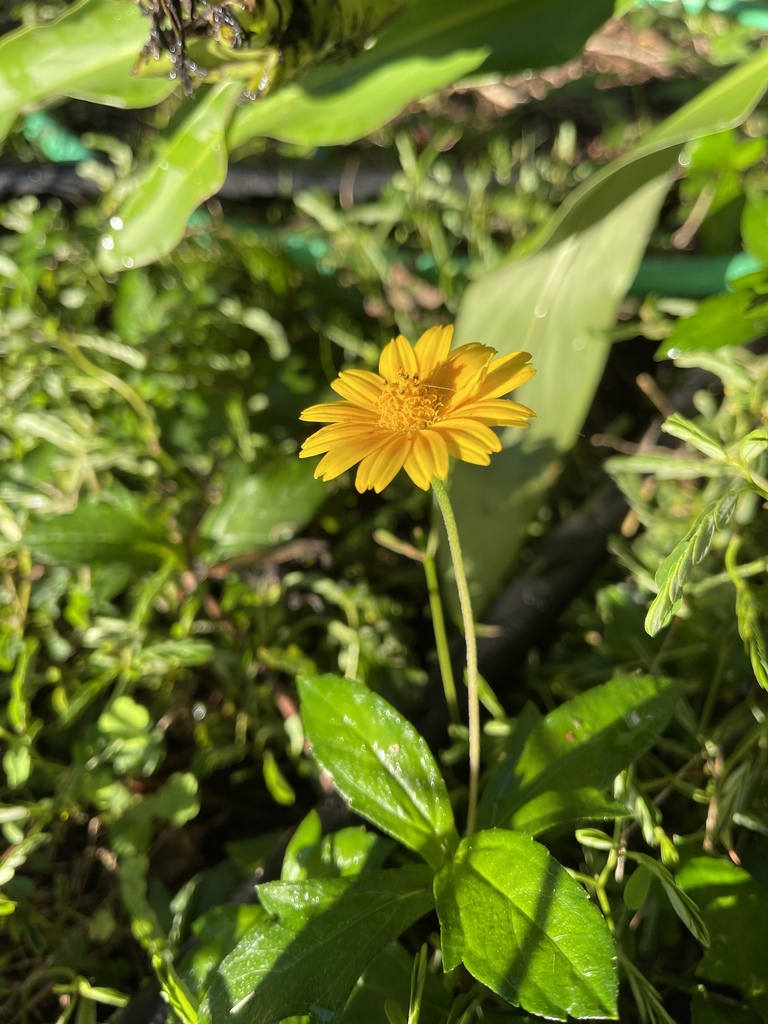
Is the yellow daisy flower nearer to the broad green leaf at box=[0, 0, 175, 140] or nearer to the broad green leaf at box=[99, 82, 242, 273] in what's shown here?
the broad green leaf at box=[99, 82, 242, 273]

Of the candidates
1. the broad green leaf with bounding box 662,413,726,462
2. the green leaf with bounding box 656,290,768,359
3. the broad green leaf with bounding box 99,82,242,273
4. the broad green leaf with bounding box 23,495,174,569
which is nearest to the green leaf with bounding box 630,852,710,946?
the broad green leaf with bounding box 662,413,726,462

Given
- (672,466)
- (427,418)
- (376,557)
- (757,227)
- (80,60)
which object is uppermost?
(80,60)

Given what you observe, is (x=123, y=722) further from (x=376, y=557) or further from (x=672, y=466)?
(x=672, y=466)

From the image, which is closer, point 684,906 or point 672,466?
point 684,906

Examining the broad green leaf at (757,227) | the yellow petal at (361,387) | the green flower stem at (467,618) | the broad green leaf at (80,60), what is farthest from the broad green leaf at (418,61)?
the green flower stem at (467,618)

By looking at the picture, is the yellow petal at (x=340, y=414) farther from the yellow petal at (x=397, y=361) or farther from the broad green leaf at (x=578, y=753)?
the broad green leaf at (x=578, y=753)

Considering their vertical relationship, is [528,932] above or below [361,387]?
below

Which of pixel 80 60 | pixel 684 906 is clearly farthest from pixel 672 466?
pixel 80 60
